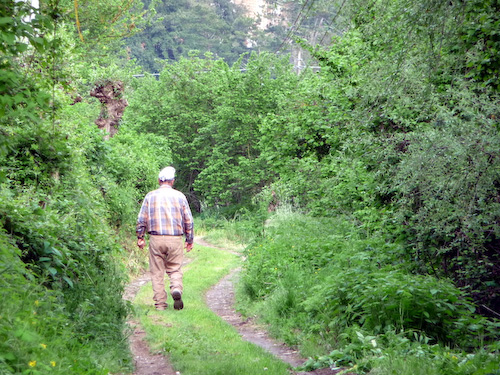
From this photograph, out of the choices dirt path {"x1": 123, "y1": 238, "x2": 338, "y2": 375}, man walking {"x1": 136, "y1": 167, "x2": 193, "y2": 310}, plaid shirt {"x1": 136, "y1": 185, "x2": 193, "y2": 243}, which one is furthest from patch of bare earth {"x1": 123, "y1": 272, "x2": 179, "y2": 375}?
plaid shirt {"x1": 136, "y1": 185, "x2": 193, "y2": 243}

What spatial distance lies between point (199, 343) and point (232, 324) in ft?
7.41

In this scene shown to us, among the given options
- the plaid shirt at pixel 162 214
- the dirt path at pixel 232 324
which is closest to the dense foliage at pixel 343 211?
the dirt path at pixel 232 324

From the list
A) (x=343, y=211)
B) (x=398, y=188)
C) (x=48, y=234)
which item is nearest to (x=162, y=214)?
(x=48, y=234)

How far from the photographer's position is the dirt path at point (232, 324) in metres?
6.12

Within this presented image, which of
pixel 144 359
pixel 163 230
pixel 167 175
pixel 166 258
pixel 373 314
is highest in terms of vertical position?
pixel 167 175

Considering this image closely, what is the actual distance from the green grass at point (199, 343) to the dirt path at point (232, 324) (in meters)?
0.12

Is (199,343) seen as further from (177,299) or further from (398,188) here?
(398,188)

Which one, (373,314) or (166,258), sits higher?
(166,258)

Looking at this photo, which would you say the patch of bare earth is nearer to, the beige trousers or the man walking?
the beige trousers

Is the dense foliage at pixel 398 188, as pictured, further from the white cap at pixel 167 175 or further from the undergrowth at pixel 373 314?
the white cap at pixel 167 175

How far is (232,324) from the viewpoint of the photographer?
923 cm

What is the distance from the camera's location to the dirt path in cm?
612

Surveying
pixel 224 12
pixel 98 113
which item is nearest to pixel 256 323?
pixel 98 113

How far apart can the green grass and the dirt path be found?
0.12 metres
